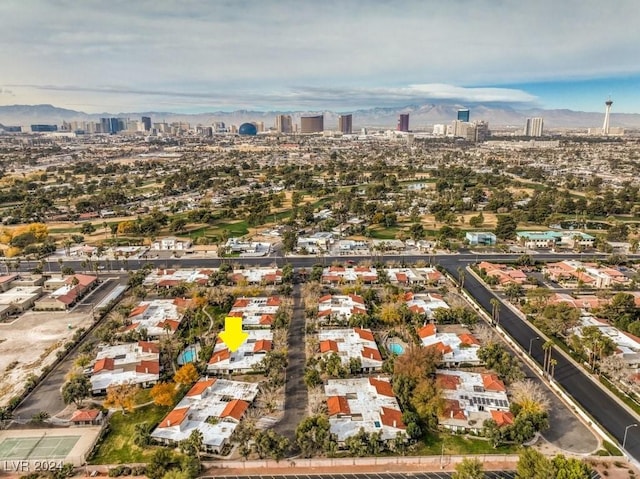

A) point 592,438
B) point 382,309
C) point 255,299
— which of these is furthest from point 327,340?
point 592,438

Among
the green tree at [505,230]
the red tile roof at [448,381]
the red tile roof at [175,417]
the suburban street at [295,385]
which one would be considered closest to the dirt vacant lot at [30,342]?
the red tile roof at [175,417]

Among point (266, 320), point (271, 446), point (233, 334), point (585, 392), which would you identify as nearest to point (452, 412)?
point (585, 392)

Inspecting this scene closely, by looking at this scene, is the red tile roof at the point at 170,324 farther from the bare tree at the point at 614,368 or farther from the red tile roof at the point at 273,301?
the bare tree at the point at 614,368

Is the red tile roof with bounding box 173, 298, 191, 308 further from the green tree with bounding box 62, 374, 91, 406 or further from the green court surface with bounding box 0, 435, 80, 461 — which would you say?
the green court surface with bounding box 0, 435, 80, 461

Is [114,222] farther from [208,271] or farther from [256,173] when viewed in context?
[256,173]

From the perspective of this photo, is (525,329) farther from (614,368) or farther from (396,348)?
(396,348)

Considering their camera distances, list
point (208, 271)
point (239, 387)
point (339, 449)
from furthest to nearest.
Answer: point (208, 271)
point (239, 387)
point (339, 449)
